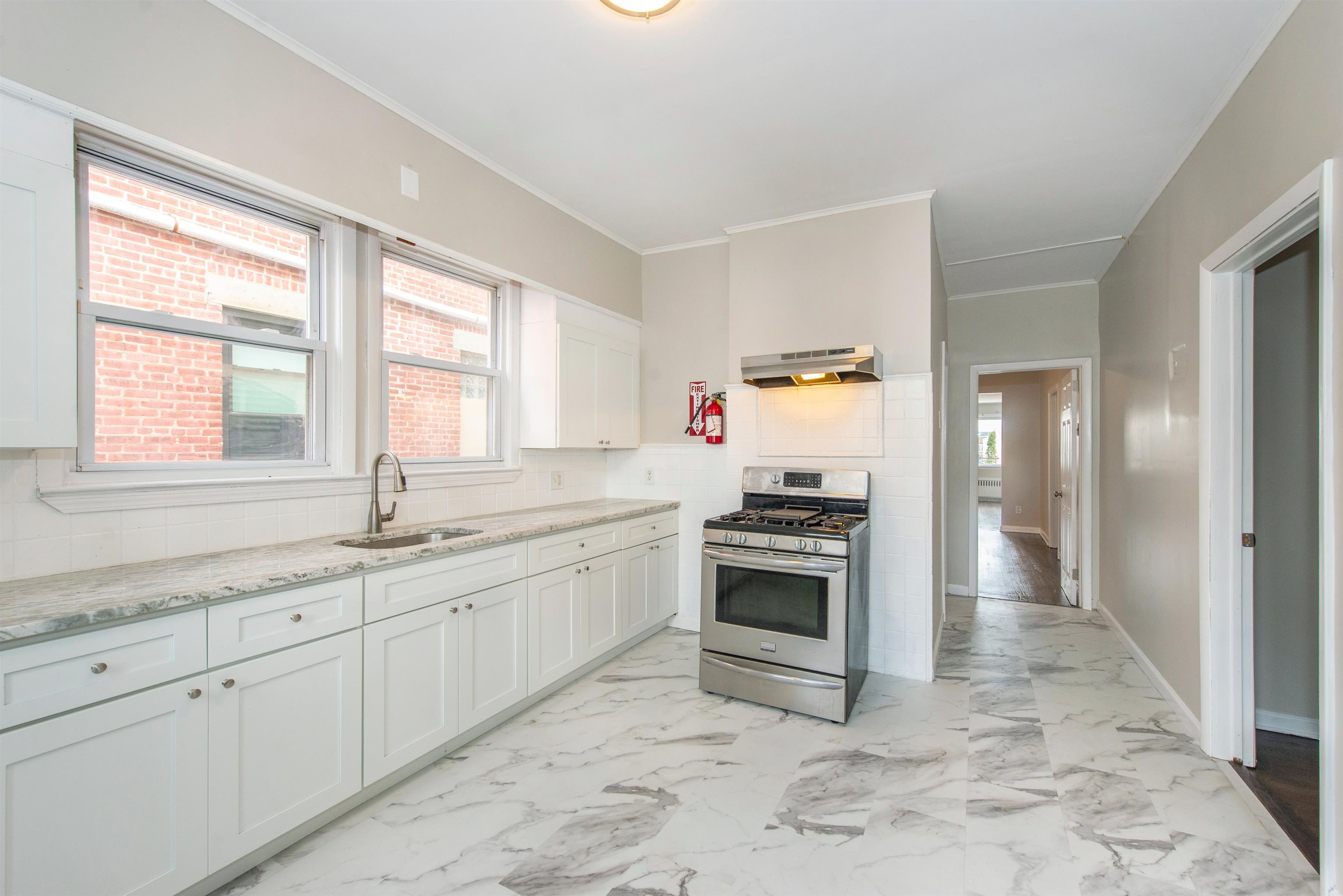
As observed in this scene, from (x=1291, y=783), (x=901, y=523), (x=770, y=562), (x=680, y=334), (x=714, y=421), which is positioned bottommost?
(x=1291, y=783)

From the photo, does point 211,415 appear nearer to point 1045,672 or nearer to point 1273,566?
point 1045,672

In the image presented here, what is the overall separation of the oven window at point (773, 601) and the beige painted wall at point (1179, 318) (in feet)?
5.52

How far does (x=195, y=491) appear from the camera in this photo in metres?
2.04

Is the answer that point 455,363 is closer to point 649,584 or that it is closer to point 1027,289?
point 649,584

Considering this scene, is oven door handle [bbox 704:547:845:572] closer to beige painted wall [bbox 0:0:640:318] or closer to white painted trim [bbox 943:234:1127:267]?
beige painted wall [bbox 0:0:640:318]

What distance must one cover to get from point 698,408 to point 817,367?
120 centimetres

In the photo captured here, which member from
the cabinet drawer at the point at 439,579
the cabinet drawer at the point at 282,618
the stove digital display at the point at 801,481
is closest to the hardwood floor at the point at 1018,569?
the stove digital display at the point at 801,481

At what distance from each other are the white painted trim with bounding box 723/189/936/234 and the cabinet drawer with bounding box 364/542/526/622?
2.45 m

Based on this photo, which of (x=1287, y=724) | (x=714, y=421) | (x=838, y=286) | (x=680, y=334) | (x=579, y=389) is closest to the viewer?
(x=1287, y=724)

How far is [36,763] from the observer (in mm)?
1318

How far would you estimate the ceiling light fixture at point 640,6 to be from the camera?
189cm

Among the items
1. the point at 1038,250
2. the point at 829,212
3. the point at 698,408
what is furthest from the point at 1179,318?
the point at 698,408

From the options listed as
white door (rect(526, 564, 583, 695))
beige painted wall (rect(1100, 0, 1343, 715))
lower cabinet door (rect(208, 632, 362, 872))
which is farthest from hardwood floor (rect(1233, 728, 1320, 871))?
lower cabinet door (rect(208, 632, 362, 872))

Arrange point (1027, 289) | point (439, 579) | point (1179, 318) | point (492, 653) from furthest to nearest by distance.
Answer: point (1027, 289)
point (1179, 318)
point (492, 653)
point (439, 579)
